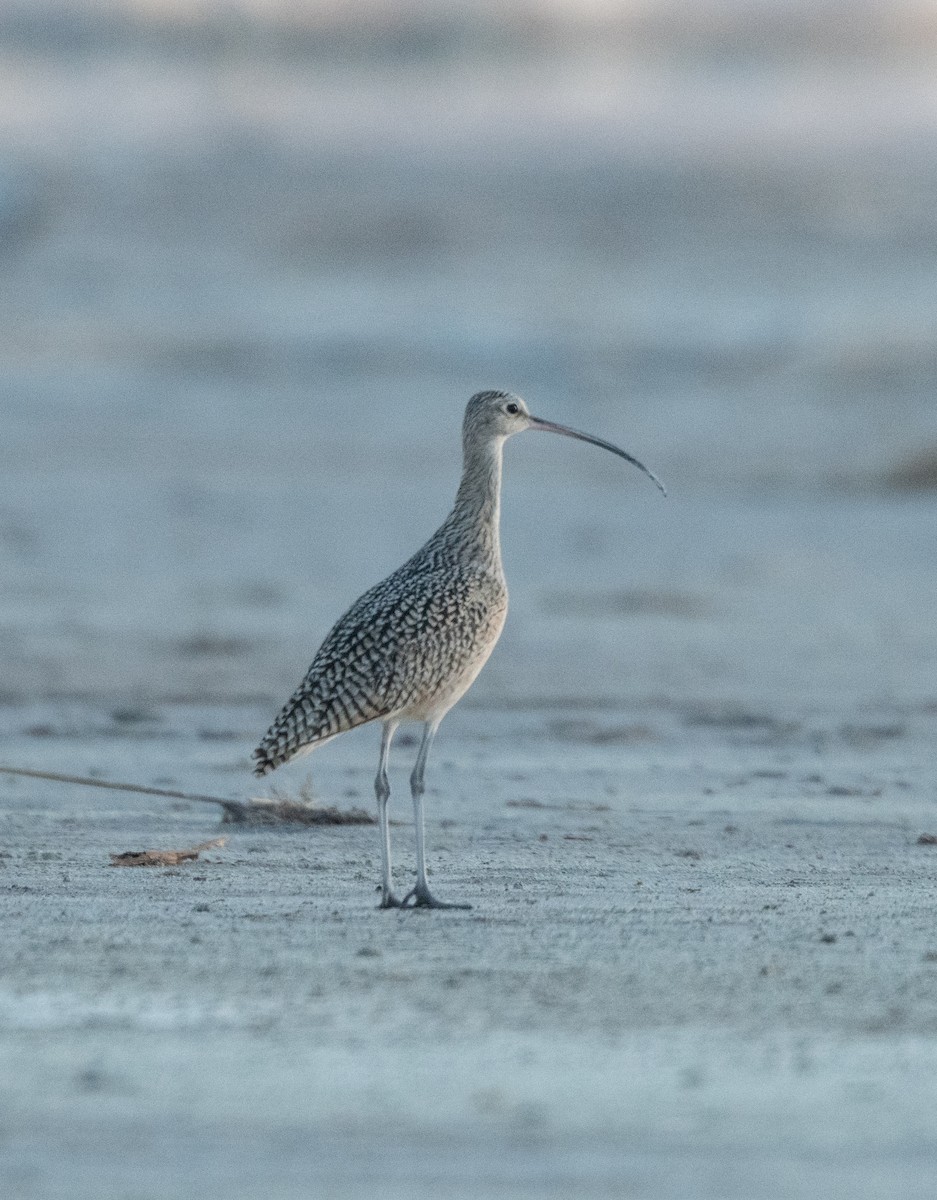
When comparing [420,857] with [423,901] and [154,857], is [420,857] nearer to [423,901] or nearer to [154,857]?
[423,901]

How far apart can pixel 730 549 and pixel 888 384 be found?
13601 mm

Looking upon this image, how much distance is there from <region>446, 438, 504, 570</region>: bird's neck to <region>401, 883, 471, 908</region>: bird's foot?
1.32m

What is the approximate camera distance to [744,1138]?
15.1 feet

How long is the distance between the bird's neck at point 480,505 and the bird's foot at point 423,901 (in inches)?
51.9

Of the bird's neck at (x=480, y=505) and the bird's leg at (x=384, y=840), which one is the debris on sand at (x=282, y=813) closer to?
the bird's leg at (x=384, y=840)

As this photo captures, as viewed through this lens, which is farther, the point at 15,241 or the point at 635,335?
the point at 15,241

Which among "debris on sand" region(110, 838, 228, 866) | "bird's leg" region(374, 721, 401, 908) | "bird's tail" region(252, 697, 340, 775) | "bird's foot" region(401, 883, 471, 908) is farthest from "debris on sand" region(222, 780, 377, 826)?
"bird's foot" region(401, 883, 471, 908)

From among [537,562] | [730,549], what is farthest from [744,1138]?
[730,549]

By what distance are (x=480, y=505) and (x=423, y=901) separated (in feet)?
5.34

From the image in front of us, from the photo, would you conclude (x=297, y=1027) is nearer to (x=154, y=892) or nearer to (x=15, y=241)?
(x=154, y=892)

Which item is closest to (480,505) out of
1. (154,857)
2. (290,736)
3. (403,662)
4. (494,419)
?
(494,419)

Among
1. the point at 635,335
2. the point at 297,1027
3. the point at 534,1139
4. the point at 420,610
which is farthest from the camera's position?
the point at 635,335

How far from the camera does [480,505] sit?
26.9 ft

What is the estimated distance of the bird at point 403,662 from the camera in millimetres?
7449
